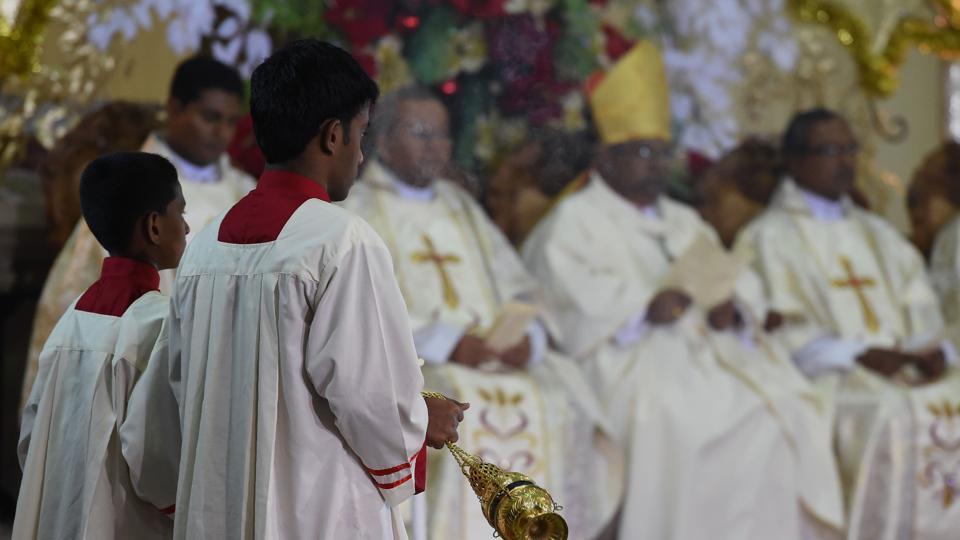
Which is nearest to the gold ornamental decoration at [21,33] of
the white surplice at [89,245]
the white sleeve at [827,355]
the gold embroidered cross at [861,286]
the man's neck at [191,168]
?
the white surplice at [89,245]

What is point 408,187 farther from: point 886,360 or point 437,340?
point 886,360

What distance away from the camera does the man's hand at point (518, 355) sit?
626 cm

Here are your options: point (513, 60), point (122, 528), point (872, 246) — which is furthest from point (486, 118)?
point (122, 528)

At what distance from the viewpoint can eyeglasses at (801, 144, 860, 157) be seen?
25.1 ft

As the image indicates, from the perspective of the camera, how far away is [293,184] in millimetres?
2791

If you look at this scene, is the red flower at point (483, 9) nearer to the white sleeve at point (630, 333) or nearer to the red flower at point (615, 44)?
the red flower at point (615, 44)

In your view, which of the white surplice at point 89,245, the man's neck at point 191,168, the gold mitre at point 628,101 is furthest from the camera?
the gold mitre at point 628,101

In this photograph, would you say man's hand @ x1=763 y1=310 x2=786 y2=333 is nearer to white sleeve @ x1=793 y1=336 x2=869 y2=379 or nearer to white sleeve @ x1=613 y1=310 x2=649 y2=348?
white sleeve @ x1=793 y1=336 x2=869 y2=379

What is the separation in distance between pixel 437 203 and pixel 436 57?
0.80 m

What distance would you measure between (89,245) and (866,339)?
422 centimetres

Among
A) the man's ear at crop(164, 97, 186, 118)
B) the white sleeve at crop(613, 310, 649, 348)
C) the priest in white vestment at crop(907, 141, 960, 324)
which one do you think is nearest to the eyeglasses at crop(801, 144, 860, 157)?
the priest in white vestment at crop(907, 141, 960, 324)

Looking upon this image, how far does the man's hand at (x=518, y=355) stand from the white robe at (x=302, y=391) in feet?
11.4

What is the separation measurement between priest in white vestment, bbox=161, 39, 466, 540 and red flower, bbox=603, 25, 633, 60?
470cm

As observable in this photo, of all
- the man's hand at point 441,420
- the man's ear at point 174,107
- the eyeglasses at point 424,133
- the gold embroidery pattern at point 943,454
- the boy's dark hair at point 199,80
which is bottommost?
the gold embroidery pattern at point 943,454
